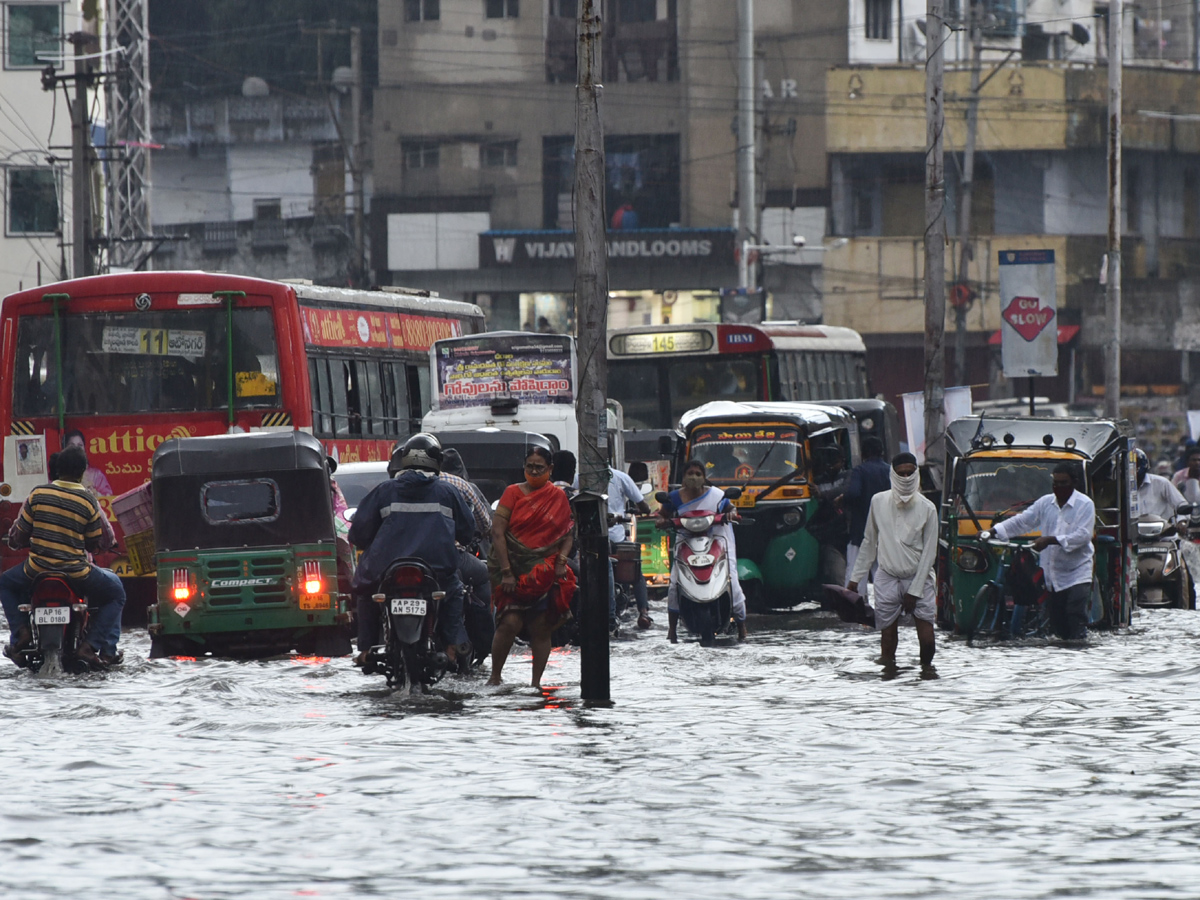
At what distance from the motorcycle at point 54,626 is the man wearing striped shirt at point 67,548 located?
7 cm

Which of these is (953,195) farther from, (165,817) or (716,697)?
(165,817)

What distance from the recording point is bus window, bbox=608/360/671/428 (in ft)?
97.8

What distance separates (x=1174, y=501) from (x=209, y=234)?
4706cm

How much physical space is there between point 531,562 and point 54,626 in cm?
339

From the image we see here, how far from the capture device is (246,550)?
15758mm

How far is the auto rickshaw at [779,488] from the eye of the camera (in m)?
20.3

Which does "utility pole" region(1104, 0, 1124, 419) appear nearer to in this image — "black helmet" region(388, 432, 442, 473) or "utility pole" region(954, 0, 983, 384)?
"utility pole" region(954, 0, 983, 384)

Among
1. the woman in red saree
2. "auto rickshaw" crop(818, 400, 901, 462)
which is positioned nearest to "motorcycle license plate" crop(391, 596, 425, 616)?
the woman in red saree

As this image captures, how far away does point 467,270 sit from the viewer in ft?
201

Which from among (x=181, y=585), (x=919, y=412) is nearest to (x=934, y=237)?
(x=919, y=412)

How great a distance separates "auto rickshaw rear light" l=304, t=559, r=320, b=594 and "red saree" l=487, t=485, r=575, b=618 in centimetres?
262

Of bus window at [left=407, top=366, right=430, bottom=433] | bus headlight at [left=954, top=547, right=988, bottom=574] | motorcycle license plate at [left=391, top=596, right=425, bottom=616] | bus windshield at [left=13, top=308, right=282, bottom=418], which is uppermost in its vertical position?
bus windshield at [left=13, top=308, right=282, bottom=418]

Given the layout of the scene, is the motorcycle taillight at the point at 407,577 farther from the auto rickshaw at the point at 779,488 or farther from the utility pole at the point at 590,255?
the auto rickshaw at the point at 779,488

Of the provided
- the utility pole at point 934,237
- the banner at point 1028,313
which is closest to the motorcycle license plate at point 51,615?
the banner at point 1028,313
